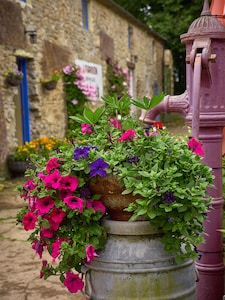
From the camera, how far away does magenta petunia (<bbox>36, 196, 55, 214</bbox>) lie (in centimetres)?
202

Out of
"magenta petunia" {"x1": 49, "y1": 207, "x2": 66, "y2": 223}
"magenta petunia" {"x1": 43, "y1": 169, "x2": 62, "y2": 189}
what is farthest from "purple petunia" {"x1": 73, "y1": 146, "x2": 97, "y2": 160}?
"magenta petunia" {"x1": 49, "y1": 207, "x2": 66, "y2": 223}

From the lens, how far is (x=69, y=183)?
2021 mm

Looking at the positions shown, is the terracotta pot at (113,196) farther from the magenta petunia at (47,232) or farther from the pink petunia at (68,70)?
the pink petunia at (68,70)

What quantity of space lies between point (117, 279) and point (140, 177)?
0.42 m

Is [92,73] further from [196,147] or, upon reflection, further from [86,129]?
[196,147]

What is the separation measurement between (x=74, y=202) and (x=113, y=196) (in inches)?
6.8

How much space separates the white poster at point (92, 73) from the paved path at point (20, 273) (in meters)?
6.76

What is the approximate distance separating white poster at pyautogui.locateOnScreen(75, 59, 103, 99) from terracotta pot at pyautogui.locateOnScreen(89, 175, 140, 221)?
9959mm

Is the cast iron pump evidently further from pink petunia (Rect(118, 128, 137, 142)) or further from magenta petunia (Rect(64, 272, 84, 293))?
magenta petunia (Rect(64, 272, 84, 293))

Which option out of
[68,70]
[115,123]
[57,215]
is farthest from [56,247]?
[68,70]

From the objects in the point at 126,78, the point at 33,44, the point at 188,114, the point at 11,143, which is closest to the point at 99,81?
the point at 126,78

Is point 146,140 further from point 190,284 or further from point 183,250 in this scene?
point 190,284

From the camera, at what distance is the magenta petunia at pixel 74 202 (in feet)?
6.50

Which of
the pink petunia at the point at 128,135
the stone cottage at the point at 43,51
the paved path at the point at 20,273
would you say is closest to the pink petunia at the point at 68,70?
the stone cottage at the point at 43,51
